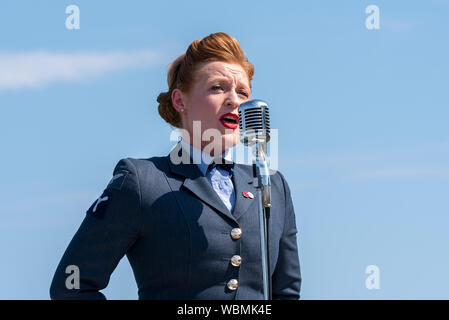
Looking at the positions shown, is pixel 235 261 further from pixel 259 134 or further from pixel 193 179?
pixel 259 134

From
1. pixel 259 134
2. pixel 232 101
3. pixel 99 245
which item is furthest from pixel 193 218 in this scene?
pixel 259 134

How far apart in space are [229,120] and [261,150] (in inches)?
38.8

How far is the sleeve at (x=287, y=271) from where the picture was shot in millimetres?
5551

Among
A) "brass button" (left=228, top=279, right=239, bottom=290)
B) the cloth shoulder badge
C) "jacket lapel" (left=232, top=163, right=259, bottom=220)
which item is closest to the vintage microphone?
"brass button" (left=228, top=279, right=239, bottom=290)

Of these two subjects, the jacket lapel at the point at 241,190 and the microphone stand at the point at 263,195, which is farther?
the jacket lapel at the point at 241,190

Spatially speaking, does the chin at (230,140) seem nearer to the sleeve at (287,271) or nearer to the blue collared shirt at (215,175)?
the blue collared shirt at (215,175)

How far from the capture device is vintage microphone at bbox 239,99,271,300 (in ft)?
14.1

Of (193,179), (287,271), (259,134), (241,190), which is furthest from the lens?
(287,271)

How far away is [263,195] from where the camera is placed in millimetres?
4344

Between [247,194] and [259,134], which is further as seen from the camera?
[247,194]

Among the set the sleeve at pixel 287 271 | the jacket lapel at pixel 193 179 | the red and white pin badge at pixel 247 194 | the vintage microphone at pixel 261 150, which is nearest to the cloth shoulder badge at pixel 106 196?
the jacket lapel at pixel 193 179

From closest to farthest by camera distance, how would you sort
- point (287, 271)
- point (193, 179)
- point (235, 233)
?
1. point (235, 233)
2. point (193, 179)
3. point (287, 271)
